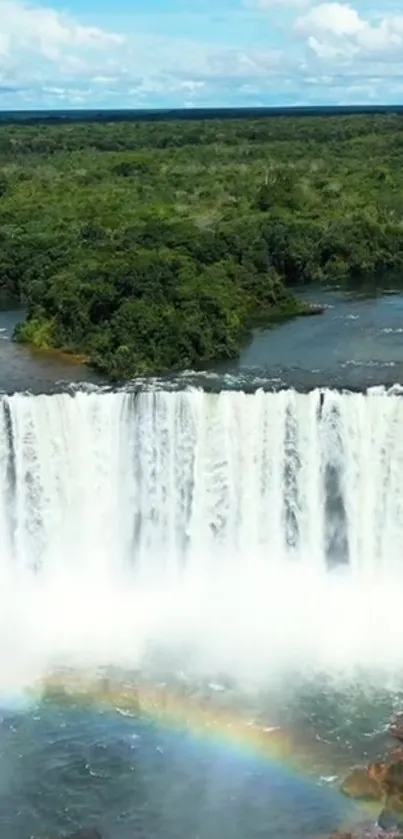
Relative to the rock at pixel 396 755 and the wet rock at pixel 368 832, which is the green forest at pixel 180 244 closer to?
the rock at pixel 396 755

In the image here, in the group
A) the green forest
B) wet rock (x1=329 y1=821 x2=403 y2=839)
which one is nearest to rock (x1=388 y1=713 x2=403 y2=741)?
wet rock (x1=329 y1=821 x2=403 y2=839)

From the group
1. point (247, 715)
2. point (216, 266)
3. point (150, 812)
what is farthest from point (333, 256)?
point (150, 812)

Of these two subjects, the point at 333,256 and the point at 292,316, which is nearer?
the point at 292,316

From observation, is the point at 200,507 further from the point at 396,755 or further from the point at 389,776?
the point at 389,776

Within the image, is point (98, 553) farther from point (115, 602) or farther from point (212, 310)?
point (212, 310)

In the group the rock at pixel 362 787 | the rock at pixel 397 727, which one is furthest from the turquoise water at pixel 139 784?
the rock at pixel 397 727

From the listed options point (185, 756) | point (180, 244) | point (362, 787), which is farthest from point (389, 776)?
point (180, 244)
